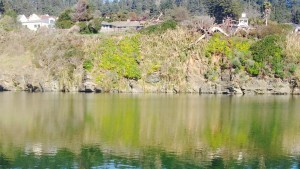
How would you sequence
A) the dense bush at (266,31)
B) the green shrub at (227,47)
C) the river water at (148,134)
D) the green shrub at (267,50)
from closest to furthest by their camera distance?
the river water at (148,134) → the green shrub at (267,50) → the green shrub at (227,47) → the dense bush at (266,31)

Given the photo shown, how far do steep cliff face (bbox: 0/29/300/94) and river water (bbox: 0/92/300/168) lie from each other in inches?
534

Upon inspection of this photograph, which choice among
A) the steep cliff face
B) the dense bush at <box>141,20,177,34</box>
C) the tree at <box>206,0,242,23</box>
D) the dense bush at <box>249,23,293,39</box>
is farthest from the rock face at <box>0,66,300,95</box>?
the tree at <box>206,0,242,23</box>

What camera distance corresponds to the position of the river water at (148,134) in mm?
28156

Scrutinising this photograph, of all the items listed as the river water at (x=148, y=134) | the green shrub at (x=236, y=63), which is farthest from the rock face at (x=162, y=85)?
the river water at (x=148, y=134)

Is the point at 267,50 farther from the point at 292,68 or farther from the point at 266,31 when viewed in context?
the point at 266,31

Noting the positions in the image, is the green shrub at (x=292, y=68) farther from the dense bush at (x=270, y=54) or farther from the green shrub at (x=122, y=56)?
the green shrub at (x=122, y=56)

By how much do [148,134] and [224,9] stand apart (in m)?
71.8

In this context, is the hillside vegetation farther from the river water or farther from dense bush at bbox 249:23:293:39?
the river water

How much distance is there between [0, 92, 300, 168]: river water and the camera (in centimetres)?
2816

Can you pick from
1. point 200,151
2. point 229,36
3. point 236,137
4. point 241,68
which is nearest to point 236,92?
point 241,68

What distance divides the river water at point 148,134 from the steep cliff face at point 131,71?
13.6 m

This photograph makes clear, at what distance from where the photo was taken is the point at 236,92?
68750 mm

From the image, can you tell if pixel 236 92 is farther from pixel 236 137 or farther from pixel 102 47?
pixel 236 137

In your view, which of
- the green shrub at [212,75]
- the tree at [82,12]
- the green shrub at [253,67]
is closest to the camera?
the green shrub at [253,67]
